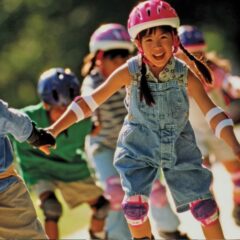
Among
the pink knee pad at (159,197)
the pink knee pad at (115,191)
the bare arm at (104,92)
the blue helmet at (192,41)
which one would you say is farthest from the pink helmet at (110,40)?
the bare arm at (104,92)

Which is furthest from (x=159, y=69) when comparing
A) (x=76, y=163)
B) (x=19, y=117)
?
(x=76, y=163)

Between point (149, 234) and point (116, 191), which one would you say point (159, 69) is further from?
point (116, 191)

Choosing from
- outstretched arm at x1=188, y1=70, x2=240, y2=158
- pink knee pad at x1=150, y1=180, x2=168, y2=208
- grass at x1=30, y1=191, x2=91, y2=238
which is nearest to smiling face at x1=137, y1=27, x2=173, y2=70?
outstretched arm at x1=188, y1=70, x2=240, y2=158

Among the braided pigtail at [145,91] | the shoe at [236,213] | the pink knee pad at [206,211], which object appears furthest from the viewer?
the shoe at [236,213]

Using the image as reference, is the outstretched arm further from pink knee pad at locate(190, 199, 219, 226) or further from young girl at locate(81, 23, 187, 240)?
young girl at locate(81, 23, 187, 240)

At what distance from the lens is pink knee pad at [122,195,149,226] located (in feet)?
17.0

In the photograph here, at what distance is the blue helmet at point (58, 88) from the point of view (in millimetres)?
6508

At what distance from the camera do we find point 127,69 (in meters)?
5.27

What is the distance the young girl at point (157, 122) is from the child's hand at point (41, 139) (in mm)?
63

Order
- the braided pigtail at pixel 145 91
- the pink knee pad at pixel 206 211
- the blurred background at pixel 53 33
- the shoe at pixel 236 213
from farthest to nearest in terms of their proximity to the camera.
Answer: the blurred background at pixel 53 33, the shoe at pixel 236 213, the pink knee pad at pixel 206 211, the braided pigtail at pixel 145 91

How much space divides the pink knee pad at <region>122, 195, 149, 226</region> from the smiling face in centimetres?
86

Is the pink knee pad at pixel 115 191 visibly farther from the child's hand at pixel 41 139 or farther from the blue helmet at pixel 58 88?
the child's hand at pixel 41 139

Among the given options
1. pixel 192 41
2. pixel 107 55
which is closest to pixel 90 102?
pixel 107 55

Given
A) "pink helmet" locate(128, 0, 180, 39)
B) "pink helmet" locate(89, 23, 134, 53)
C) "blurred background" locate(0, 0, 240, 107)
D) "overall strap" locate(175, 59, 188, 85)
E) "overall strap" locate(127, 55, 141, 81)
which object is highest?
"blurred background" locate(0, 0, 240, 107)
